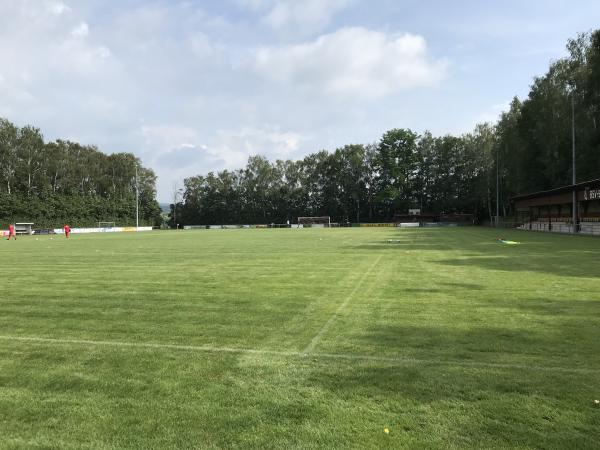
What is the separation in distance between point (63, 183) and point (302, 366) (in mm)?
100590

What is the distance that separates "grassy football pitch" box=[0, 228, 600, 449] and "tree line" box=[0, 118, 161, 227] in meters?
83.4

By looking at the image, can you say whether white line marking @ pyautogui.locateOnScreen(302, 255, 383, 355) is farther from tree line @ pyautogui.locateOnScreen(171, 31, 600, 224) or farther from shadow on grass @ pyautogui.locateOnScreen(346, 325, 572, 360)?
tree line @ pyautogui.locateOnScreen(171, 31, 600, 224)

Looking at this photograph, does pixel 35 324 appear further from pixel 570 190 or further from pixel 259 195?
pixel 259 195

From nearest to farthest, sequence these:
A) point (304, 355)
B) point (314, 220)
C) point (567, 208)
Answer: point (304, 355)
point (567, 208)
point (314, 220)

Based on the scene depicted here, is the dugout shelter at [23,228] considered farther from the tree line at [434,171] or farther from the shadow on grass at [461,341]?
the shadow on grass at [461,341]

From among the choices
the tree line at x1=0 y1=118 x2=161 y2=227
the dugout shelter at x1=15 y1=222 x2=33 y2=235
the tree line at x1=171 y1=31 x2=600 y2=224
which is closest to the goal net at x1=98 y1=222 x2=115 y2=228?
the tree line at x1=0 y1=118 x2=161 y2=227

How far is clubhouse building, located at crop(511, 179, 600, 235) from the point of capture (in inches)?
1615

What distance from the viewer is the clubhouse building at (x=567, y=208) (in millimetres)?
41031

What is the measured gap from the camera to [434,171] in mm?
103250

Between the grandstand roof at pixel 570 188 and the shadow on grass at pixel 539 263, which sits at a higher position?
the grandstand roof at pixel 570 188

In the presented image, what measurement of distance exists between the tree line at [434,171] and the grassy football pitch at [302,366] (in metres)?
52.5

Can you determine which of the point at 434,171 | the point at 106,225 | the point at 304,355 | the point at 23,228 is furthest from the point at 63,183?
the point at 304,355

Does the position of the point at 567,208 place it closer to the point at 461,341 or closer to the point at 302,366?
the point at 461,341

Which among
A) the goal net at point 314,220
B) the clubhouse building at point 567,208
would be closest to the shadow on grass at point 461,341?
the clubhouse building at point 567,208
